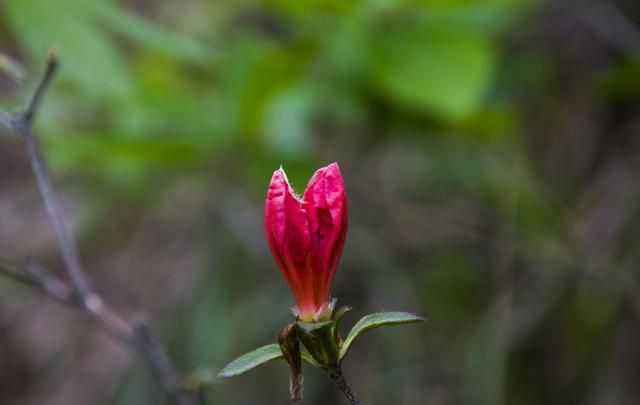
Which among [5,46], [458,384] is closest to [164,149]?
[458,384]

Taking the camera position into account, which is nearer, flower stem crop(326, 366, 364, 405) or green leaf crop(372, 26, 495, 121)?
flower stem crop(326, 366, 364, 405)

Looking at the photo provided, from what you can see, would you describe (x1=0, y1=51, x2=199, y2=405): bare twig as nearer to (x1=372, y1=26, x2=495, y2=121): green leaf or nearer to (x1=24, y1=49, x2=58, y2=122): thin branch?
(x1=24, y1=49, x2=58, y2=122): thin branch

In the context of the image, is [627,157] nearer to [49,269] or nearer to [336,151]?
[336,151]

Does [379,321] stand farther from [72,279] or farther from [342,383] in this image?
[72,279]

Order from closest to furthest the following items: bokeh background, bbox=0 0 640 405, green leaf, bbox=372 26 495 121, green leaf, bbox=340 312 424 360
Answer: green leaf, bbox=340 312 424 360
green leaf, bbox=372 26 495 121
bokeh background, bbox=0 0 640 405

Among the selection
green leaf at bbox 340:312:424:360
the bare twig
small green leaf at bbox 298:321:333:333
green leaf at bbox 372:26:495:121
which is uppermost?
green leaf at bbox 372:26:495:121

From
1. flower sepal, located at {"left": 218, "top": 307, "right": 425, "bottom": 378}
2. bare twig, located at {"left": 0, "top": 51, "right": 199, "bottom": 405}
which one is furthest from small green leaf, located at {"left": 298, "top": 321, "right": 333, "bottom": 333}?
bare twig, located at {"left": 0, "top": 51, "right": 199, "bottom": 405}
